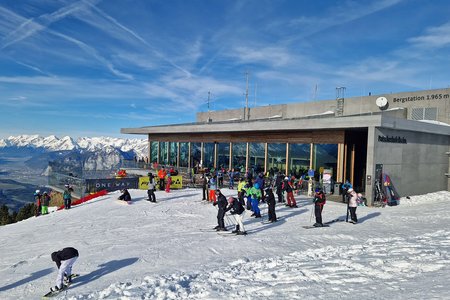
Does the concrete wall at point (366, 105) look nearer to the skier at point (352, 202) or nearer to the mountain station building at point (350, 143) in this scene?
the mountain station building at point (350, 143)

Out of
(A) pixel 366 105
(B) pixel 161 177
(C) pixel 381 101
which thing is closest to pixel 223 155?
(B) pixel 161 177

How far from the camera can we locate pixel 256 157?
2697 cm

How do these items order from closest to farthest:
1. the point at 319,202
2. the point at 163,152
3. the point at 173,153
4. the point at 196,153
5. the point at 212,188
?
the point at 319,202
the point at 212,188
the point at 196,153
the point at 173,153
the point at 163,152

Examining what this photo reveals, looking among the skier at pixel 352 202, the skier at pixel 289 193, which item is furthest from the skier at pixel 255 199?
the skier at pixel 352 202

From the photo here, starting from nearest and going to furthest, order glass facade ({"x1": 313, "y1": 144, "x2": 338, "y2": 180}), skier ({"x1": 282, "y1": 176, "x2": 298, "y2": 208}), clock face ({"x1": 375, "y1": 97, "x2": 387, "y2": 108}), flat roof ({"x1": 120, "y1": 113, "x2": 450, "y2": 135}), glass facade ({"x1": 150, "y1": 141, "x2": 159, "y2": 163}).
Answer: skier ({"x1": 282, "y1": 176, "x2": 298, "y2": 208})
flat roof ({"x1": 120, "y1": 113, "x2": 450, "y2": 135})
glass facade ({"x1": 313, "y1": 144, "x2": 338, "y2": 180})
clock face ({"x1": 375, "y1": 97, "x2": 387, "y2": 108})
glass facade ({"x1": 150, "y1": 141, "x2": 159, "y2": 163})

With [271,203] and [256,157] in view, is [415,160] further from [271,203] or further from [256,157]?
A: [271,203]

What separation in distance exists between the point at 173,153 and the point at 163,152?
2232 mm

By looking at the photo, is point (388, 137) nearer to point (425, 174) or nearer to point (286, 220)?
point (425, 174)

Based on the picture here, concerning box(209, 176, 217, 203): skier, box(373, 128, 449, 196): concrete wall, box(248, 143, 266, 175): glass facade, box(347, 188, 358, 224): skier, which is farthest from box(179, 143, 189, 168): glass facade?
box(347, 188, 358, 224): skier

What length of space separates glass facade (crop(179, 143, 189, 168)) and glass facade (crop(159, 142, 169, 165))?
3.13 metres

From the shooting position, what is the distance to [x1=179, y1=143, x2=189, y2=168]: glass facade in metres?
34.4

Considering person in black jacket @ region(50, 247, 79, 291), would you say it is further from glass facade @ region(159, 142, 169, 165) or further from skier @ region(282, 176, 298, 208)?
glass facade @ region(159, 142, 169, 165)

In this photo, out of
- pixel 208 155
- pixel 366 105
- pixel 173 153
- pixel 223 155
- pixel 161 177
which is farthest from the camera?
pixel 173 153

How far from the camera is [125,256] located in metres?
9.59
